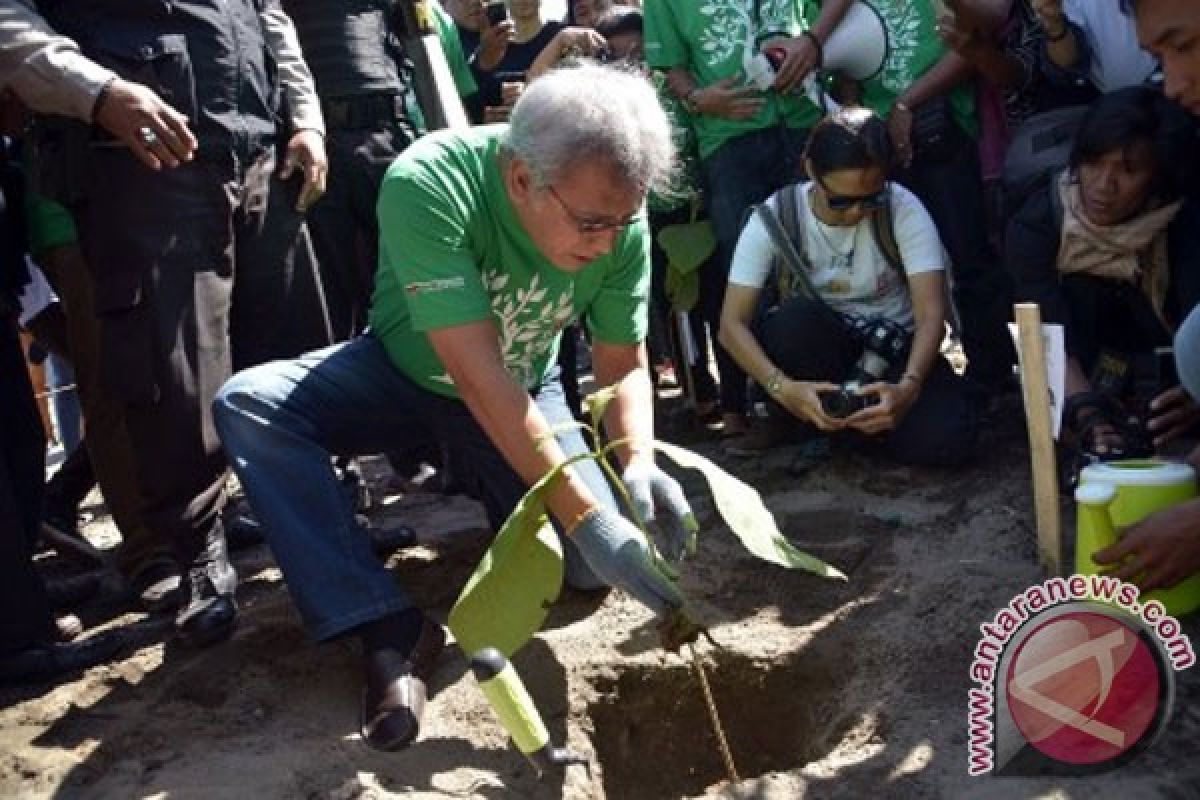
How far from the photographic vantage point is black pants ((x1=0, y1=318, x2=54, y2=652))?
2.68m

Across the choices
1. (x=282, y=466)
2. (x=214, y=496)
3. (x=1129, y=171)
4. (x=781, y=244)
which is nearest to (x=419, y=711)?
(x=282, y=466)

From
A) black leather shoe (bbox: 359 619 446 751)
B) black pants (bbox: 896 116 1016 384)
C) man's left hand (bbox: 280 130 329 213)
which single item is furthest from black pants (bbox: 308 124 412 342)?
black pants (bbox: 896 116 1016 384)

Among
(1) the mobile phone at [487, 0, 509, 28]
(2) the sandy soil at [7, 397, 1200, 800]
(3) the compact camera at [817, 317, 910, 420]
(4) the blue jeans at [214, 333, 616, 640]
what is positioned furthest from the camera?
(1) the mobile phone at [487, 0, 509, 28]

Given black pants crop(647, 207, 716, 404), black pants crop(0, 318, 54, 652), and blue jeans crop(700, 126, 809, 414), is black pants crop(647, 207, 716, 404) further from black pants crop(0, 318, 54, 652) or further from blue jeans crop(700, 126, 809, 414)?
black pants crop(0, 318, 54, 652)

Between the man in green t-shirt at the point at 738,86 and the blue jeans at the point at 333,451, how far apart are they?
134cm

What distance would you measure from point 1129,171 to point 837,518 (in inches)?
43.7

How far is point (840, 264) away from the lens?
3.70 meters

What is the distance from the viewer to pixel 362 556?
2549 millimetres

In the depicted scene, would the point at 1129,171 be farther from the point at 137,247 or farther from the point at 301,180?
the point at 137,247

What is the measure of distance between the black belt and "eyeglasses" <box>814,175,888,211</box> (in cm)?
126

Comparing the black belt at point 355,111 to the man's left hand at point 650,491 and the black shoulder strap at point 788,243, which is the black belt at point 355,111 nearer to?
the black shoulder strap at point 788,243

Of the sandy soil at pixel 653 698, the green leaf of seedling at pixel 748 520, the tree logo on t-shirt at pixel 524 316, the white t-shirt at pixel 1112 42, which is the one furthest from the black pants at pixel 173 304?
the white t-shirt at pixel 1112 42

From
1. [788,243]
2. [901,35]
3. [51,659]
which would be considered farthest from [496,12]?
[51,659]

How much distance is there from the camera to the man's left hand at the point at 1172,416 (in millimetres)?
2994
